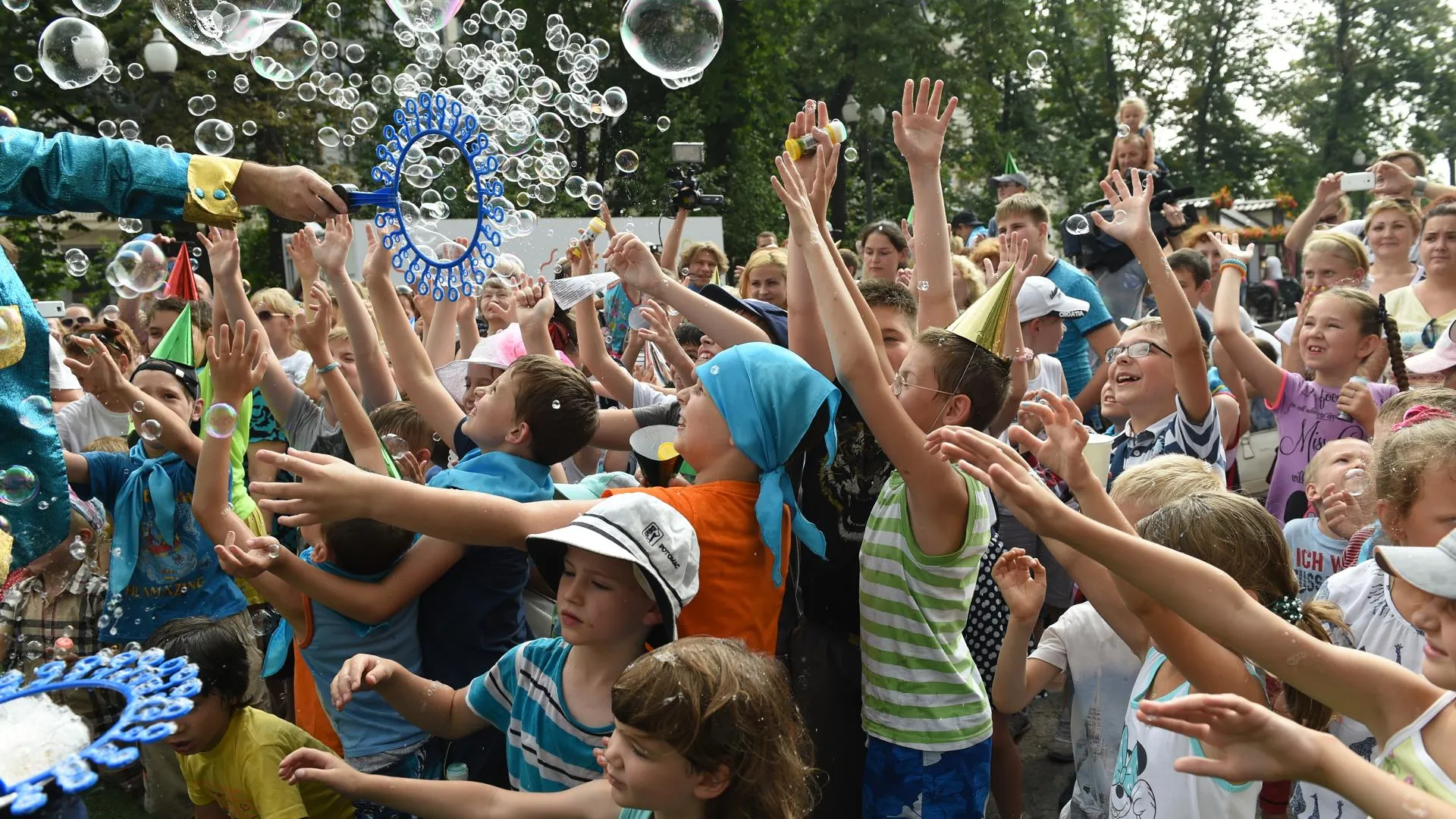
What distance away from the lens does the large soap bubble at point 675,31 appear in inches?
182

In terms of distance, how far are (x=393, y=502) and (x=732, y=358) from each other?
0.85 metres

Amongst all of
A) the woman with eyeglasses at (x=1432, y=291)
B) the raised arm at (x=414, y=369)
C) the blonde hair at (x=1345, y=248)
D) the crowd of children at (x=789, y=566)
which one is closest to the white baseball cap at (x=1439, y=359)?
the crowd of children at (x=789, y=566)

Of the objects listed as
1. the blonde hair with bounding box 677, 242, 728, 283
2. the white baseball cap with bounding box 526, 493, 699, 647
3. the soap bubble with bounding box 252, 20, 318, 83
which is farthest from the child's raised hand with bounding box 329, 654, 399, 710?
the blonde hair with bounding box 677, 242, 728, 283

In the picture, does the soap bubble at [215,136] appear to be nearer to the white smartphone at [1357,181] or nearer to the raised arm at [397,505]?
the raised arm at [397,505]

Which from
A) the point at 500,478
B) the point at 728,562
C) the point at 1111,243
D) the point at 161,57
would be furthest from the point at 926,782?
the point at 161,57

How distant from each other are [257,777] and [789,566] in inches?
58.2

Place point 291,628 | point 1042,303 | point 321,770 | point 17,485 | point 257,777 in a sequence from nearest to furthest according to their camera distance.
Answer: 1. point 321,770
2. point 17,485
3. point 257,777
4. point 291,628
5. point 1042,303

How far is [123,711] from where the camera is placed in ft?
4.93

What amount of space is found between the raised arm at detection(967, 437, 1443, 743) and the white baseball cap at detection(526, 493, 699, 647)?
2.35 feet

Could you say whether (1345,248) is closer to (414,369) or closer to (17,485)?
(414,369)

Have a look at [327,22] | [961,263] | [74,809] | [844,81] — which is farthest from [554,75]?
[74,809]

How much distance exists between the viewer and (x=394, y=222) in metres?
4.08

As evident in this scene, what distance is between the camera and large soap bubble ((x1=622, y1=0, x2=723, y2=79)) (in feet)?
15.2

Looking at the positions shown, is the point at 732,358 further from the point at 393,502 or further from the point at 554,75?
the point at 554,75
